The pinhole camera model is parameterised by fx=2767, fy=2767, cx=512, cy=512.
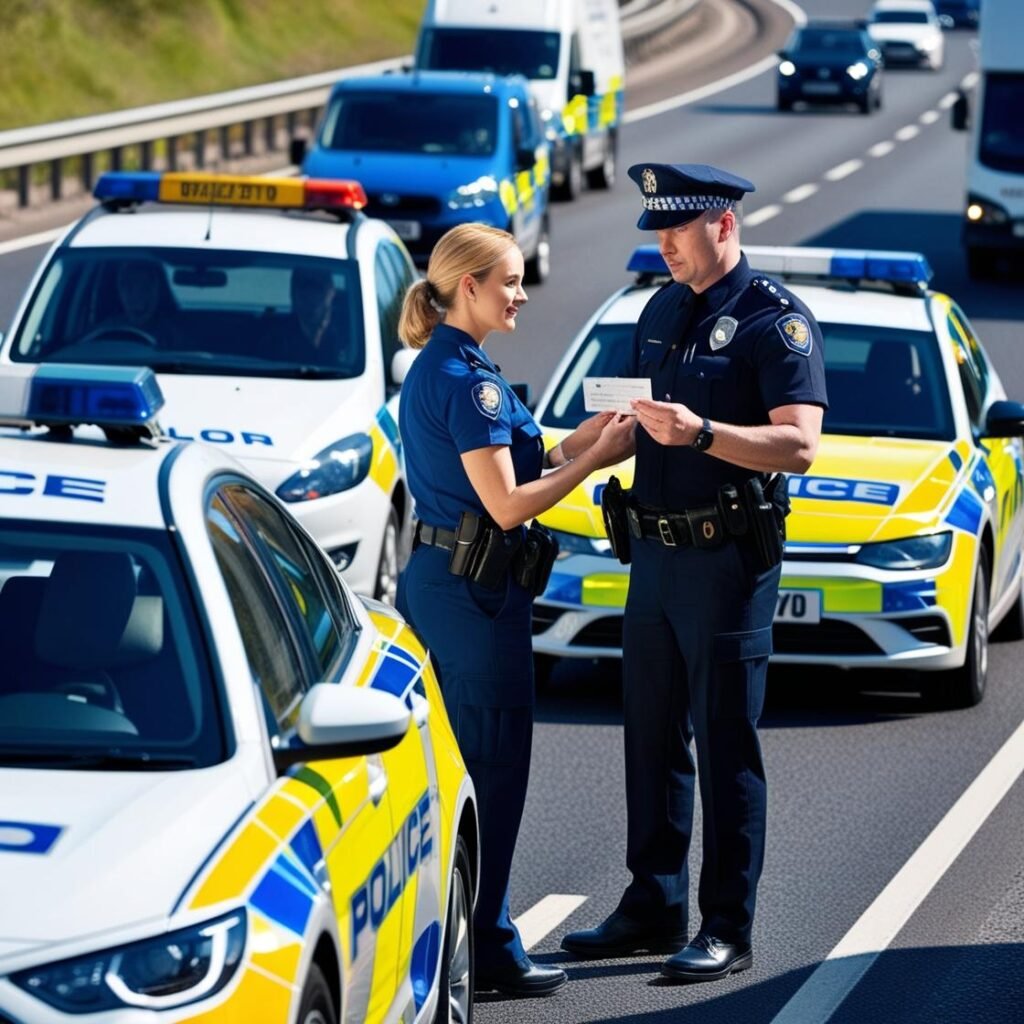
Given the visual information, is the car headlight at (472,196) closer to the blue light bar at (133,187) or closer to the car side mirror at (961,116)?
the car side mirror at (961,116)

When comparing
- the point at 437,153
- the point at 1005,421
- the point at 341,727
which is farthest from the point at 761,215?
the point at 341,727

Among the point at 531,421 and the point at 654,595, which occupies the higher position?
the point at 531,421

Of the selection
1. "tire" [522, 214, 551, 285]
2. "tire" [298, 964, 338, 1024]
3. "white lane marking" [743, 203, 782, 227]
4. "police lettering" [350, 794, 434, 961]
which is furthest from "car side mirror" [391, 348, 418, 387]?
"white lane marking" [743, 203, 782, 227]

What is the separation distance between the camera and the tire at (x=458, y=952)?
5.39 meters

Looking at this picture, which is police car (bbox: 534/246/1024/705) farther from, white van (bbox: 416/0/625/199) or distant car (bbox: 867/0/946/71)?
distant car (bbox: 867/0/946/71)

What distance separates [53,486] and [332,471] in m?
5.55

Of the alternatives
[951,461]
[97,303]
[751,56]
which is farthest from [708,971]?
[751,56]

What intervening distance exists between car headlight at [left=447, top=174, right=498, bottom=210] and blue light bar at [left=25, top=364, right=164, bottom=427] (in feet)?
56.4

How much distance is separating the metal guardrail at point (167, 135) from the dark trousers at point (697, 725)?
18135 millimetres

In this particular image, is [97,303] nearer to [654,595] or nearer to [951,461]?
[951,461]

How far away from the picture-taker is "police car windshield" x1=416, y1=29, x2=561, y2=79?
30.7m

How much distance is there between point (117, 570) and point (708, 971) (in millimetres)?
2285

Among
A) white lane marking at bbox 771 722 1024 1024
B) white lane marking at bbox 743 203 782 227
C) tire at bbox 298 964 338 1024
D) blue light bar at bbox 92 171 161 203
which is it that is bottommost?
white lane marking at bbox 743 203 782 227

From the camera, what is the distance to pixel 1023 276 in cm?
2678
